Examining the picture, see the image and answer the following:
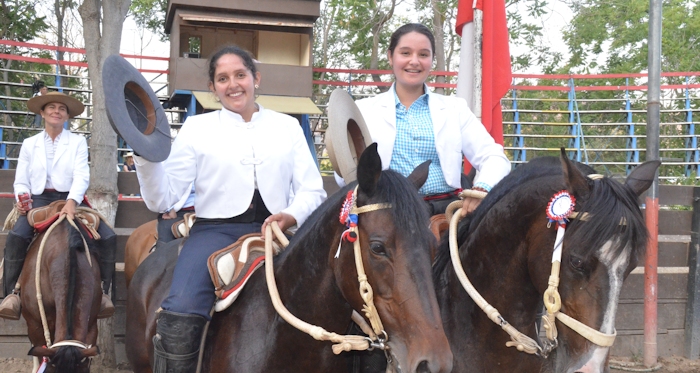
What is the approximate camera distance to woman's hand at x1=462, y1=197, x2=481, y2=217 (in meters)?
3.12

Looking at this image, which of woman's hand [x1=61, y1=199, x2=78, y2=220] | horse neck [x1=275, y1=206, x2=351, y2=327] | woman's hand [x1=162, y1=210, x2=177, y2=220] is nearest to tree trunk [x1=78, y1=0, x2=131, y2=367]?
woman's hand [x1=61, y1=199, x2=78, y2=220]

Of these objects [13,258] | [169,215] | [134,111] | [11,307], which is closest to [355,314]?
[134,111]

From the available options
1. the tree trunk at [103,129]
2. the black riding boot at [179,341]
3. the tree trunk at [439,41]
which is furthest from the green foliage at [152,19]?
the black riding boot at [179,341]

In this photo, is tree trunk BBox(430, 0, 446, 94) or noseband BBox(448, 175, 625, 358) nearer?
noseband BBox(448, 175, 625, 358)

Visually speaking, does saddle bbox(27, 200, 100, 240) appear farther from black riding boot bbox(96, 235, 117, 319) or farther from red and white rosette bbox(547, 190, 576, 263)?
red and white rosette bbox(547, 190, 576, 263)

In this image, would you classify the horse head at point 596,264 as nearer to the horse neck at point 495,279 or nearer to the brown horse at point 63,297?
the horse neck at point 495,279

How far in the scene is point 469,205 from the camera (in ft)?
10.3

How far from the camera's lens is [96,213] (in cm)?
516

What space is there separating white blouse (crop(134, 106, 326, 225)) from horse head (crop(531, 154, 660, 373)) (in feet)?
4.02

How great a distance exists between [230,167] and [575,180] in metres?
1.51

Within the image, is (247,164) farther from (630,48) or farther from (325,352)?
(630,48)

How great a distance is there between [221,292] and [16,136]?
13.1 meters

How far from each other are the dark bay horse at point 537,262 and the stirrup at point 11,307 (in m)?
3.39

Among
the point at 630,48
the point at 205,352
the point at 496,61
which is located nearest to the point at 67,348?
the point at 205,352
